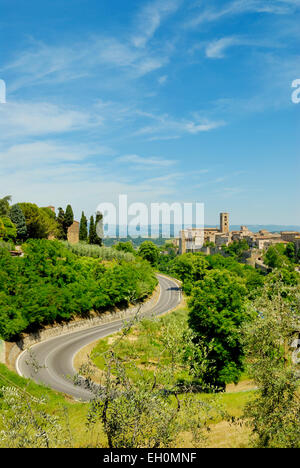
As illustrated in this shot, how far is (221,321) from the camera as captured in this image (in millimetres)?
26688

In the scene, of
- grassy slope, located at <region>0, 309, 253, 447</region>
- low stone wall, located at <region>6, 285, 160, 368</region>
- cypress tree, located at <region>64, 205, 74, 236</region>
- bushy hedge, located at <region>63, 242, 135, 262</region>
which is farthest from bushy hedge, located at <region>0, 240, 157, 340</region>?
cypress tree, located at <region>64, 205, 74, 236</region>

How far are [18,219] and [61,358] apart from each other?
39718mm

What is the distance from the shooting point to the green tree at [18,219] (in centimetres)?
6538

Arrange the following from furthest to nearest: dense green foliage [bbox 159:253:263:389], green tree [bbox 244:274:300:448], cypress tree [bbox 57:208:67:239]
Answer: cypress tree [bbox 57:208:67:239] < dense green foliage [bbox 159:253:263:389] < green tree [bbox 244:274:300:448]

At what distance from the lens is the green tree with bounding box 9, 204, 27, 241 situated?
214 feet

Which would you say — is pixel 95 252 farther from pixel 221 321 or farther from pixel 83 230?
pixel 221 321

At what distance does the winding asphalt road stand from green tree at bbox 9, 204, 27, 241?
29.2m

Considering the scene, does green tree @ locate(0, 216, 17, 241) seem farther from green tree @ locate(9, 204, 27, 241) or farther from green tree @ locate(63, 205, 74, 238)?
green tree @ locate(63, 205, 74, 238)

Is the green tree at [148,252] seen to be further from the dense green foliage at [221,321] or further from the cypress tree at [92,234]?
the dense green foliage at [221,321]

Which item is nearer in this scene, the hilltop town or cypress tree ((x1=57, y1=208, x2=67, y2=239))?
→ cypress tree ((x1=57, y1=208, x2=67, y2=239))

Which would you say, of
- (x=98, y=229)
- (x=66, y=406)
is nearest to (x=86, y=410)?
(x=66, y=406)
